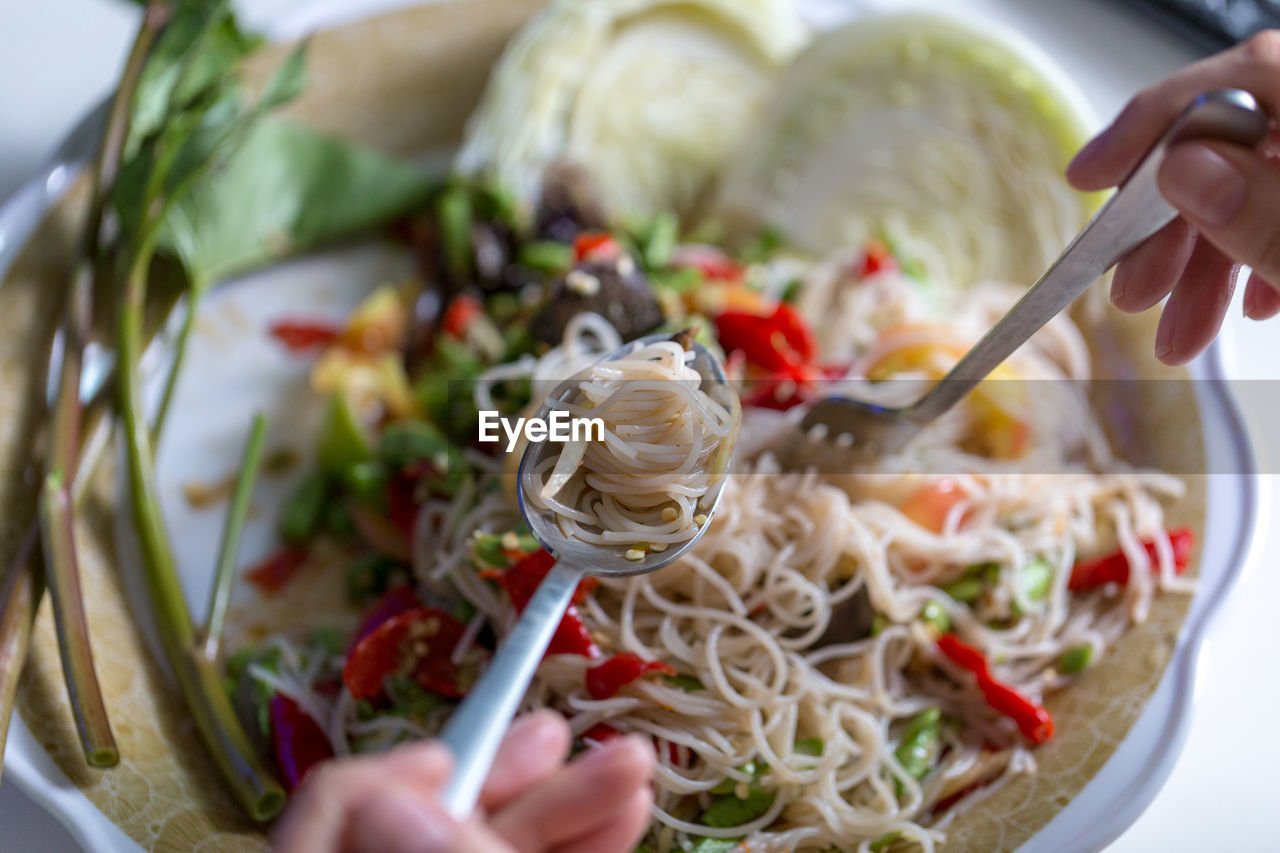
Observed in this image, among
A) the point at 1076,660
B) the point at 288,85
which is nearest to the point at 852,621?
the point at 1076,660

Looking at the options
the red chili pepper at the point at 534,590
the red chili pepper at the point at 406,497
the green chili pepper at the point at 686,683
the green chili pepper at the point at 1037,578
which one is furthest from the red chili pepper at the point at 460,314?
the green chili pepper at the point at 1037,578

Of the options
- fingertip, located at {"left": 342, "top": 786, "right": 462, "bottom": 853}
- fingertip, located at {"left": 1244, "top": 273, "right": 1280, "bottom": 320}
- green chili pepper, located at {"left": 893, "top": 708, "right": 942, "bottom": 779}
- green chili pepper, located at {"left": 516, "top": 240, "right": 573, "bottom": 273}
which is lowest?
green chili pepper, located at {"left": 893, "top": 708, "right": 942, "bottom": 779}

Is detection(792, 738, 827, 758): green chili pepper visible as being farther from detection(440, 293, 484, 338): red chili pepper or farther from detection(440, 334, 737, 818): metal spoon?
detection(440, 293, 484, 338): red chili pepper

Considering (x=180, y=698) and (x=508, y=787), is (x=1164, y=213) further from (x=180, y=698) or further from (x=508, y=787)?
(x=180, y=698)

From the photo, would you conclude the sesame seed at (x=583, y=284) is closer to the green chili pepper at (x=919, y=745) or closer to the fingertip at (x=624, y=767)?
the green chili pepper at (x=919, y=745)

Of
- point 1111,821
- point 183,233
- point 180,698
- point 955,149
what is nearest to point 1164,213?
point 1111,821

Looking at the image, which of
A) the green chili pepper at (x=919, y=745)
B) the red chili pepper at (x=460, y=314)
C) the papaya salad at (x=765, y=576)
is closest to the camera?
the papaya salad at (x=765, y=576)

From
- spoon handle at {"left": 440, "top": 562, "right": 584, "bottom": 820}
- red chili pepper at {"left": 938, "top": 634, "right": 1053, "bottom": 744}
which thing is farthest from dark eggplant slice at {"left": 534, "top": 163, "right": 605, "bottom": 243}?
spoon handle at {"left": 440, "top": 562, "right": 584, "bottom": 820}
